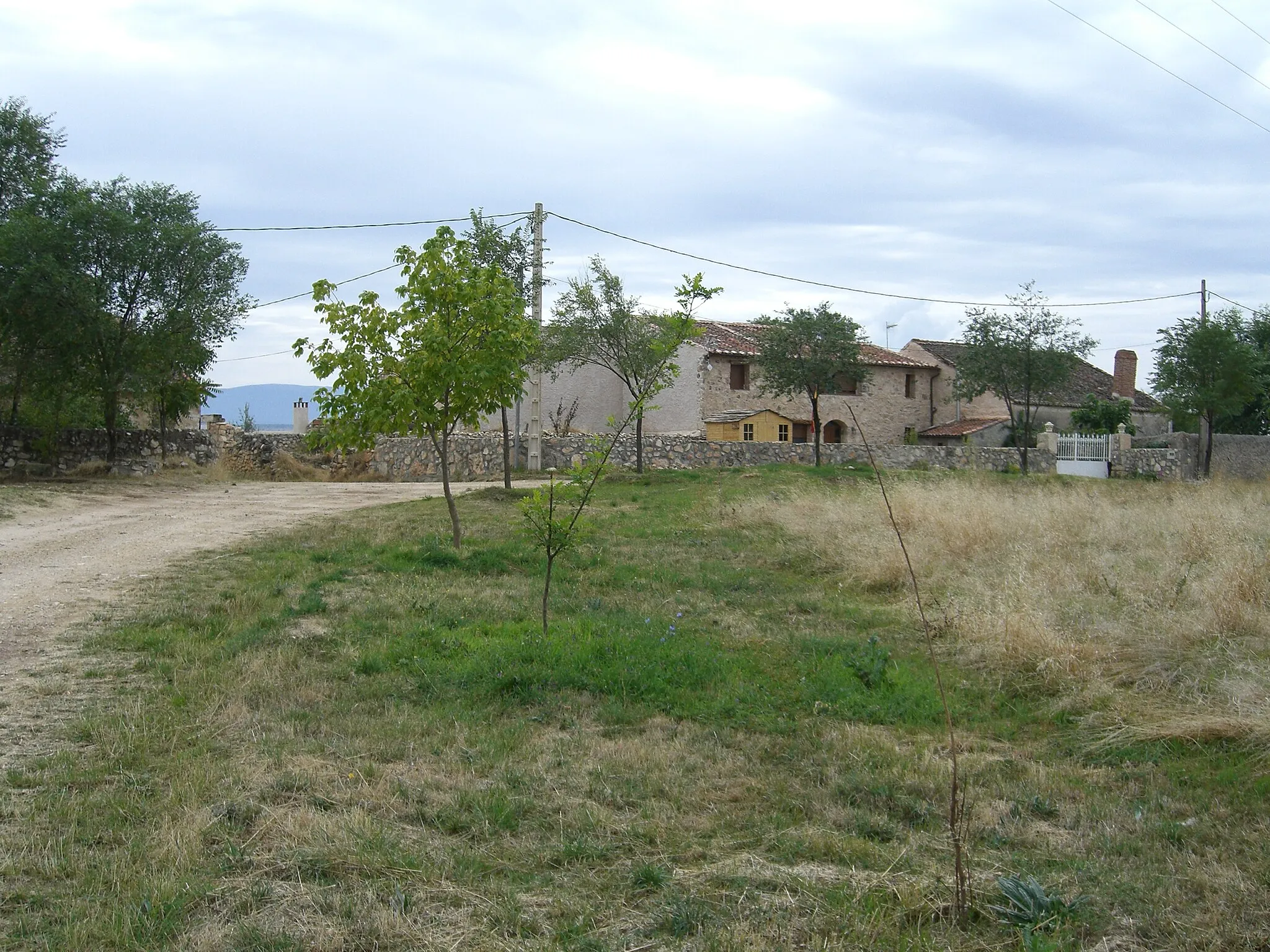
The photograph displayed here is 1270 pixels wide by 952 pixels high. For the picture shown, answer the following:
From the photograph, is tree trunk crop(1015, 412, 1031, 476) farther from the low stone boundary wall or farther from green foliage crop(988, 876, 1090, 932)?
green foliage crop(988, 876, 1090, 932)

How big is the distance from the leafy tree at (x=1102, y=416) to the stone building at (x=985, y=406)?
1.07 m

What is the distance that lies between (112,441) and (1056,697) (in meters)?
26.0

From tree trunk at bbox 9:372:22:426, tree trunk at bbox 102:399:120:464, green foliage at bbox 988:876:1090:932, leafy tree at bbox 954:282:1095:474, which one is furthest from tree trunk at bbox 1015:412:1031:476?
green foliage at bbox 988:876:1090:932

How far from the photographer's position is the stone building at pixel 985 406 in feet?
150

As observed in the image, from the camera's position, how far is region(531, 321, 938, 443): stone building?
1652 inches

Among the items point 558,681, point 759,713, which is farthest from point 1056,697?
point 558,681

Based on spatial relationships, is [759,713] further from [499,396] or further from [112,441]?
[112,441]

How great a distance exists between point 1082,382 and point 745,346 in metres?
20.1

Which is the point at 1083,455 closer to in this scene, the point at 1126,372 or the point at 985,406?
the point at 985,406

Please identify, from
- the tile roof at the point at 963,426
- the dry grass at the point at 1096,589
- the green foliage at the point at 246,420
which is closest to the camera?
the dry grass at the point at 1096,589

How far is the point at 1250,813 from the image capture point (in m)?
4.69

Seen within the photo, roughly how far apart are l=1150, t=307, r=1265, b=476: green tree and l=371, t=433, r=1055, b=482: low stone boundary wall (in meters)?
→ 7.27

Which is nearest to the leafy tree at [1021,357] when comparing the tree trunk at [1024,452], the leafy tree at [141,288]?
the tree trunk at [1024,452]

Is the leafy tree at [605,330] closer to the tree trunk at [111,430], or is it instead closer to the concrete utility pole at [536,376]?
the concrete utility pole at [536,376]
